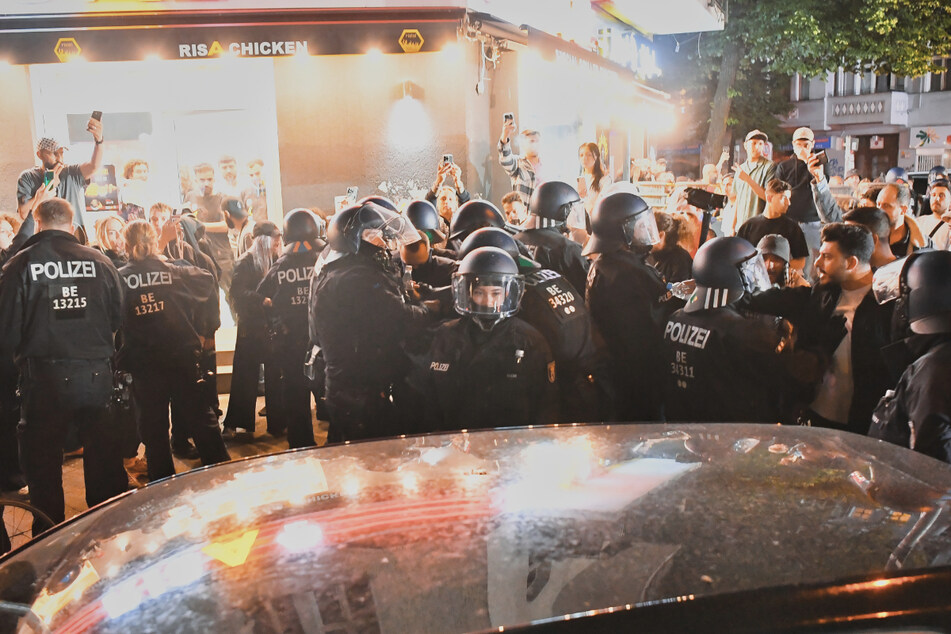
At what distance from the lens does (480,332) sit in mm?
4676

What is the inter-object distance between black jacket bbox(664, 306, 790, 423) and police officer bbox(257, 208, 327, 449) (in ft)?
10.3

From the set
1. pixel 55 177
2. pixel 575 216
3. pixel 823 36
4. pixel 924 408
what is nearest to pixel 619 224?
pixel 575 216

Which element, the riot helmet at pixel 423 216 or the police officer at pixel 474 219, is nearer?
the police officer at pixel 474 219

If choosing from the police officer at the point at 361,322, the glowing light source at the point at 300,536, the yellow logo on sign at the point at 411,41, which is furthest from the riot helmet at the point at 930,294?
the yellow logo on sign at the point at 411,41

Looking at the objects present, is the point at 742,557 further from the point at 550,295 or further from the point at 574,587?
the point at 550,295

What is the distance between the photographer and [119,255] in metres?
7.36

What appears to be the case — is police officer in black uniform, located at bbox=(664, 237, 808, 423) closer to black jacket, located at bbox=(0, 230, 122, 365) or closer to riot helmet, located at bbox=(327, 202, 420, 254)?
riot helmet, located at bbox=(327, 202, 420, 254)

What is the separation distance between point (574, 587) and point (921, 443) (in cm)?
204

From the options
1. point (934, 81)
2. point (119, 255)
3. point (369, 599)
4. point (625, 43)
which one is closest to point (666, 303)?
point (369, 599)

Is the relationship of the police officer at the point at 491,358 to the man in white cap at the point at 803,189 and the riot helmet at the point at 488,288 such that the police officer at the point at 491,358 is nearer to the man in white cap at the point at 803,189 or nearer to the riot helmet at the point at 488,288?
the riot helmet at the point at 488,288

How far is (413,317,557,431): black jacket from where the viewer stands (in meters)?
4.57

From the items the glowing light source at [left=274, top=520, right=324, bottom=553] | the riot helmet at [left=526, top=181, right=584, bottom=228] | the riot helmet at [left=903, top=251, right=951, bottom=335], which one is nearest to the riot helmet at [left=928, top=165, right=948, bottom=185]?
the riot helmet at [left=526, top=181, right=584, bottom=228]

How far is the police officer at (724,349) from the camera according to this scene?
4.28m

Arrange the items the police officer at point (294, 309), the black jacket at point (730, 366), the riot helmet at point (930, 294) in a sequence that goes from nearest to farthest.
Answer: the riot helmet at point (930, 294) < the black jacket at point (730, 366) < the police officer at point (294, 309)
